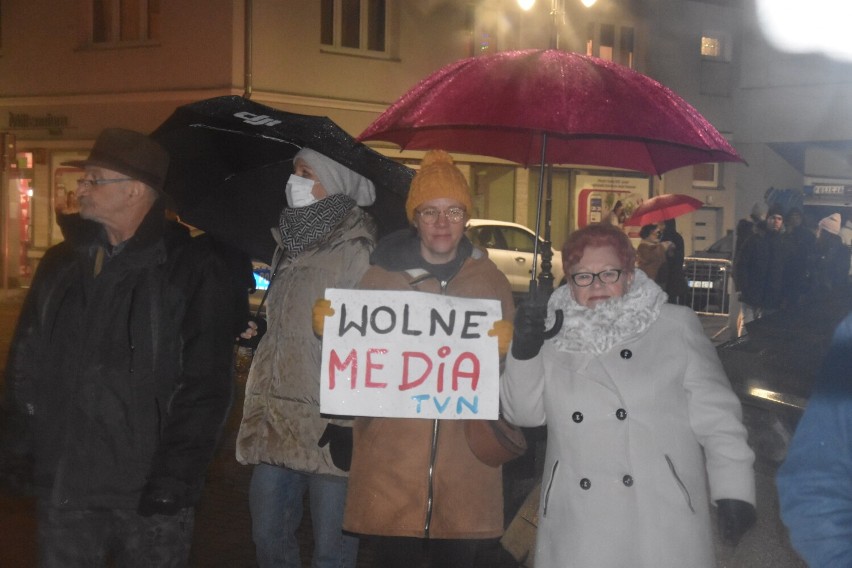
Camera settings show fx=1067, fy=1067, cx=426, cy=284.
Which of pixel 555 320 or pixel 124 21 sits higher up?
pixel 124 21

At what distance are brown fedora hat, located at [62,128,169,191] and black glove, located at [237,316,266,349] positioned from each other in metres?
0.72

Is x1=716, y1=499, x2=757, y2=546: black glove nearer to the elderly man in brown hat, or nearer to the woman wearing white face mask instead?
the woman wearing white face mask

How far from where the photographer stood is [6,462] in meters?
3.54

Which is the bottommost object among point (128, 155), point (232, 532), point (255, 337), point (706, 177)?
point (232, 532)

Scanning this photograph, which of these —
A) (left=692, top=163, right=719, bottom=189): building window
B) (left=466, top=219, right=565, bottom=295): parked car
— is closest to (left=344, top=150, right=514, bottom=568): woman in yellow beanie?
Result: (left=466, top=219, right=565, bottom=295): parked car

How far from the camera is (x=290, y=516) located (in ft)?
13.5

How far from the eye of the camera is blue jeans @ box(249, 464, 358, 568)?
13.1ft

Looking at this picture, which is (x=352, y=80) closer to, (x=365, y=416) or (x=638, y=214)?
(x=638, y=214)

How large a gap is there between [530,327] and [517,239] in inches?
→ 680

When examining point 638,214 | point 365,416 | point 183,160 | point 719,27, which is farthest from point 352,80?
point 365,416

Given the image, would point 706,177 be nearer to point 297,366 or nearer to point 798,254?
point 798,254

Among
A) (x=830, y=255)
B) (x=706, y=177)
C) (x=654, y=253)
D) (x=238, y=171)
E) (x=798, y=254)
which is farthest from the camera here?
(x=706, y=177)

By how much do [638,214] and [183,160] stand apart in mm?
11381

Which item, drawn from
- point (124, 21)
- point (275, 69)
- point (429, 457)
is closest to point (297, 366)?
point (429, 457)
